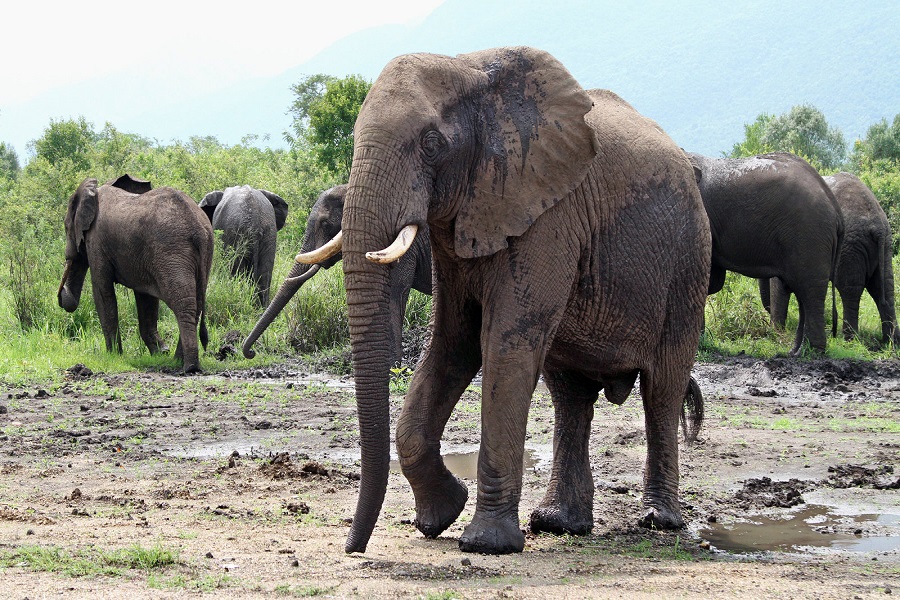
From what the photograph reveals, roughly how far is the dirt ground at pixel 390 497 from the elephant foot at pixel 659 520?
9 cm

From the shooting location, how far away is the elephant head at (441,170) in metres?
5.21

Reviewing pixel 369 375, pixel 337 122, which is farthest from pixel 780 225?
pixel 337 122

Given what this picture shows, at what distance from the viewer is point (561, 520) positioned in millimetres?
6324

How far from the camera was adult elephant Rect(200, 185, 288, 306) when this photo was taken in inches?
712

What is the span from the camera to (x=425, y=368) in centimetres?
608

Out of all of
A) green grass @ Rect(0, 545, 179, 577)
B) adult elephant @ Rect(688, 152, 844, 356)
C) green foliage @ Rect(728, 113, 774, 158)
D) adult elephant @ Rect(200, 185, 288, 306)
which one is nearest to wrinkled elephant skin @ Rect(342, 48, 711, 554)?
green grass @ Rect(0, 545, 179, 577)

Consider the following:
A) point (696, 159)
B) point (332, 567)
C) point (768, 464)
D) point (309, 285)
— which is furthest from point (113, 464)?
point (696, 159)

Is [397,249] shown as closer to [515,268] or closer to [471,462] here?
[515,268]

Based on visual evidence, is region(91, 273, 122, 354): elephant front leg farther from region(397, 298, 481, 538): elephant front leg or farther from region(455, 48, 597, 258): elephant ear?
region(455, 48, 597, 258): elephant ear

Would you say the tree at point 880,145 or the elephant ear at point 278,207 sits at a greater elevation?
the tree at point 880,145

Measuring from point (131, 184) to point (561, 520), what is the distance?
34.2 feet

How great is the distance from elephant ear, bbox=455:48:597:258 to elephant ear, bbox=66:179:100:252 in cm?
952

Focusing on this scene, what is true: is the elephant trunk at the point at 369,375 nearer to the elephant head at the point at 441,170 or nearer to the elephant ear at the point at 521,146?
the elephant head at the point at 441,170

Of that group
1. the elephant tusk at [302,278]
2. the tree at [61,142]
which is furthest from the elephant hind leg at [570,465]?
the tree at [61,142]
